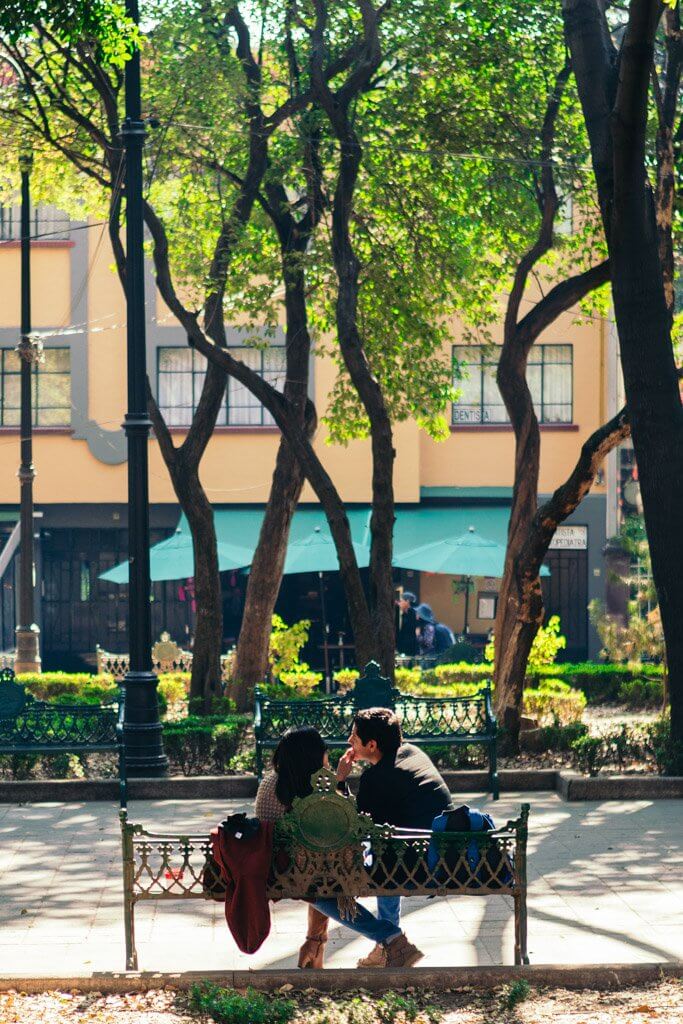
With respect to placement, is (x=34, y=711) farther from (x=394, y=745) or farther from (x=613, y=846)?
(x=394, y=745)

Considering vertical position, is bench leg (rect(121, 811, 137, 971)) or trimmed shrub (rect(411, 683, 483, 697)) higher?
bench leg (rect(121, 811, 137, 971))

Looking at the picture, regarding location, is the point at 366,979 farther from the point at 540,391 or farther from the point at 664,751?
the point at 540,391

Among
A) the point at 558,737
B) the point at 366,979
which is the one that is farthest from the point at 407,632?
the point at 366,979

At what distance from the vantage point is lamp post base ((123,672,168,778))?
13.2m

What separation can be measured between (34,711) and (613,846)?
518 centimetres

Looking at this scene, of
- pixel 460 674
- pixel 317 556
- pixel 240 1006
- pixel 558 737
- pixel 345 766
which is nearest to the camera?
pixel 240 1006

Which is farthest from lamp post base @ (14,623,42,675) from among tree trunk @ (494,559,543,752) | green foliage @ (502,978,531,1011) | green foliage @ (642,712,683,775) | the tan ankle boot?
green foliage @ (502,978,531,1011)

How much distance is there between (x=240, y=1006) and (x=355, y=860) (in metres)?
0.92

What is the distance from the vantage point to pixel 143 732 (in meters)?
13.3

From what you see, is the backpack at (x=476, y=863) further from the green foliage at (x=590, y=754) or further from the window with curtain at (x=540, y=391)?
the window with curtain at (x=540, y=391)

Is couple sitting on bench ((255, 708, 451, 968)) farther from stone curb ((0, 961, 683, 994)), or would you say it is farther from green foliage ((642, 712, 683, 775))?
green foliage ((642, 712, 683, 775))

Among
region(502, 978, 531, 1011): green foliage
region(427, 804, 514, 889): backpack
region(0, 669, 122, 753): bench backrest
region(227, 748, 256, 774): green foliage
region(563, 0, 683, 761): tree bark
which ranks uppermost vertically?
region(563, 0, 683, 761): tree bark

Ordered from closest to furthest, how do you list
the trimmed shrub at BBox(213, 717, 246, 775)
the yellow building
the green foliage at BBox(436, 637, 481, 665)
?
the trimmed shrub at BBox(213, 717, 246, 775) → the green foliage at BBox(436, 637, 481, 665) → the yellow building

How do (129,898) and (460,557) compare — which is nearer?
(129,898)
